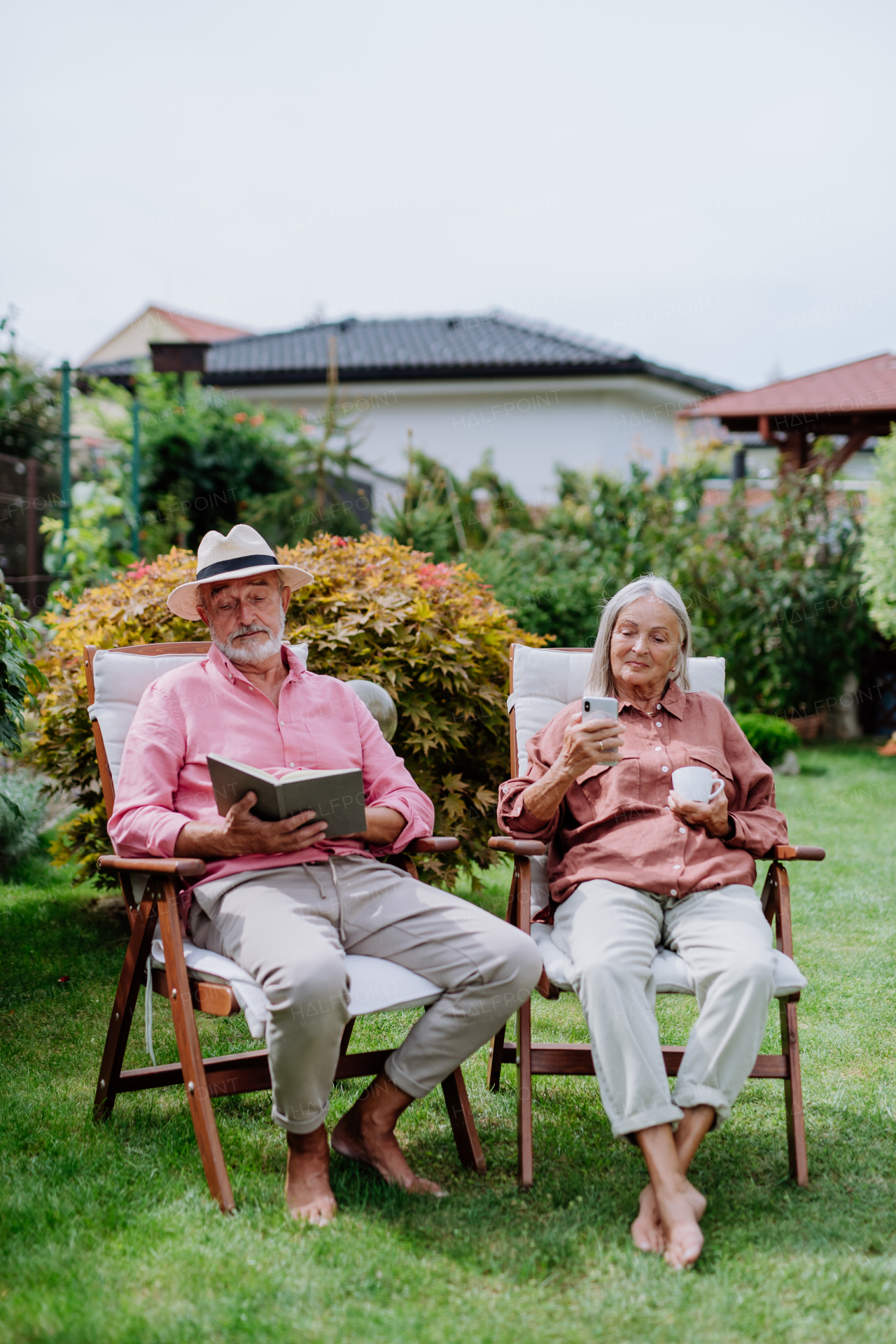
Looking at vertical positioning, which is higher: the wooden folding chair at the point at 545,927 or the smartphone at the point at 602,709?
the smartphone at the point at 602,709

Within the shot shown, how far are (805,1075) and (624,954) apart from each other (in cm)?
107

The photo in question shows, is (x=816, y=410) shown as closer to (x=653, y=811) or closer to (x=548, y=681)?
(x=548, y=681)

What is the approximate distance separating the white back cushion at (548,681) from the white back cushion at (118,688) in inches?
27.2

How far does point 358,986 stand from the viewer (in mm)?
2562

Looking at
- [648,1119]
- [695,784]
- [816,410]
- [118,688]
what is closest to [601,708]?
[695,784]

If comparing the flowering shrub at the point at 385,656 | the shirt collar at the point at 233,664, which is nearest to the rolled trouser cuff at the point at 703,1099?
the shirt collar at the point at 233,664

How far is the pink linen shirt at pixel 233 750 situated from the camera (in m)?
2.82

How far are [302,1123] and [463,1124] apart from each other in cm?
46

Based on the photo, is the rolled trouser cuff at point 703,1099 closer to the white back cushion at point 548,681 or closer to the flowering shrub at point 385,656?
the white back cushion at point 548,681

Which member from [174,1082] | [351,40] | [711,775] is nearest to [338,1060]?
[174,1082]

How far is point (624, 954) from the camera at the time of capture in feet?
8.52

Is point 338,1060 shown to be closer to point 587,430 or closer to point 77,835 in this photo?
point 77,835

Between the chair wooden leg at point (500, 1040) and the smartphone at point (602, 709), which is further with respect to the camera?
the chair wooden leg at point (500, 1040)

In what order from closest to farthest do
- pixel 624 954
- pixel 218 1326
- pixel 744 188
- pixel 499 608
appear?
pixel 218 1326, pixel 624 954, pixel 499 608, pixel 744 188
